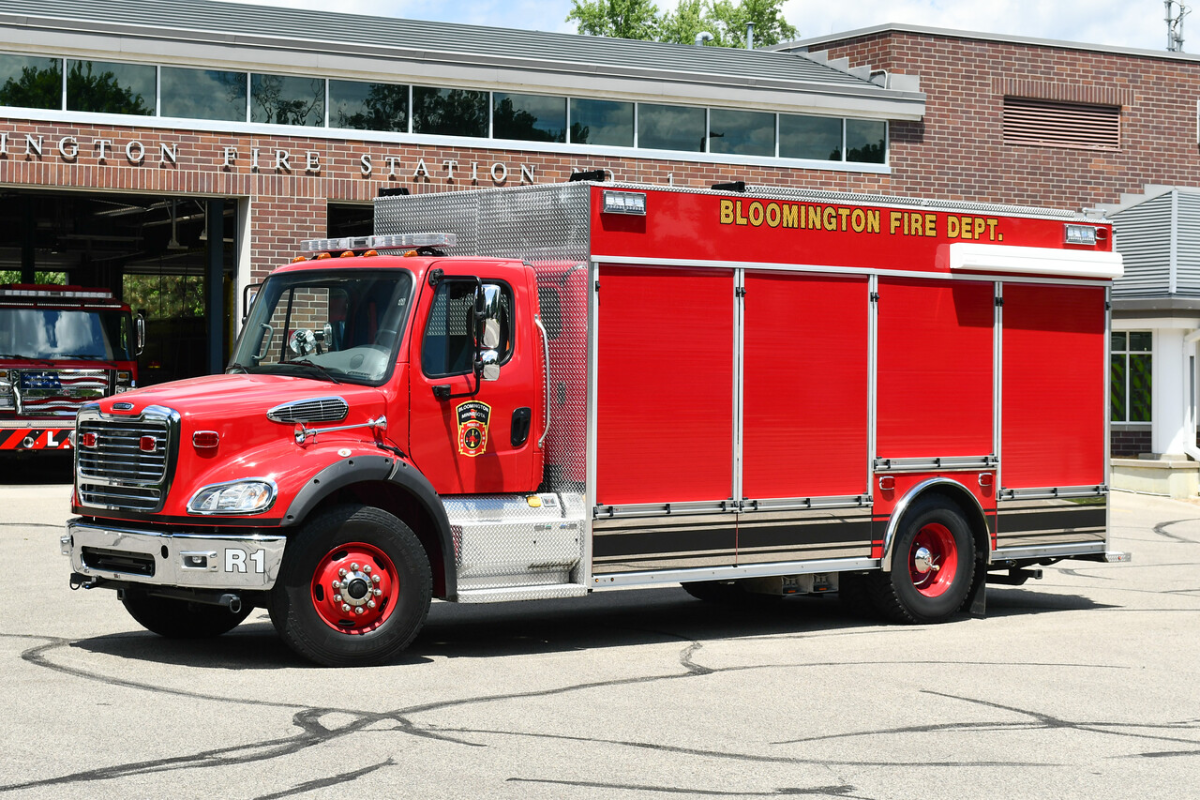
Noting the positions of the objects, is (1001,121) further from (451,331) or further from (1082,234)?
(451,331)

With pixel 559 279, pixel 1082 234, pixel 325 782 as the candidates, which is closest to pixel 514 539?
pixel 559 279

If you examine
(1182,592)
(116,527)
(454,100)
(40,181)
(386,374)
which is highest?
(454,100)

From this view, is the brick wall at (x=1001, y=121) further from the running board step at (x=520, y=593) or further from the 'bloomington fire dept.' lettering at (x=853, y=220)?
the running board step at (x=520, y=593)

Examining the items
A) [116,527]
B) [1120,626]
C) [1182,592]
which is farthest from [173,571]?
[1182,592]

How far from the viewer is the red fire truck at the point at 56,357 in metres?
22.0

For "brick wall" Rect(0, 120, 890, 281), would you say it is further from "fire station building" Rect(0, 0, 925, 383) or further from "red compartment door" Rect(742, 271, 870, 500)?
"red compartment door" Rect(742, 271, 870, 500)

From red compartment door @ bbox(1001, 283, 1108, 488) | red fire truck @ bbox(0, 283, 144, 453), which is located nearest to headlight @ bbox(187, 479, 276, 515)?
red compartment door @ bbox(1001, 283, 1108, 488)

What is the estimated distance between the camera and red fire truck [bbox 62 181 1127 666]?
8805 mm

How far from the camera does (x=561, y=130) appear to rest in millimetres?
24969

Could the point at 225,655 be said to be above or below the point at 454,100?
below

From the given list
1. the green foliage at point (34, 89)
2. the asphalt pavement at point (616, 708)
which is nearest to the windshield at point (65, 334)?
the green foliage at point (34, 89)

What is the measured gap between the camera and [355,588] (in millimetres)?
8875

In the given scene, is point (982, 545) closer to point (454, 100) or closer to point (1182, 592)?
point (1182, 592)

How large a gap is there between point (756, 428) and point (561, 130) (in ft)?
50.0
